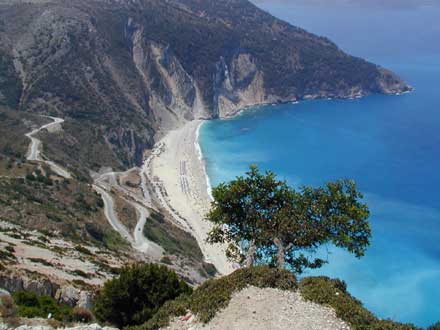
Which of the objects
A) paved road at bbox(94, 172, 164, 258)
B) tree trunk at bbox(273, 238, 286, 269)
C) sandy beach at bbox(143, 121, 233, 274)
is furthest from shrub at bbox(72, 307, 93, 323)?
sandy beach at bbox(143, 121, 233, 274)

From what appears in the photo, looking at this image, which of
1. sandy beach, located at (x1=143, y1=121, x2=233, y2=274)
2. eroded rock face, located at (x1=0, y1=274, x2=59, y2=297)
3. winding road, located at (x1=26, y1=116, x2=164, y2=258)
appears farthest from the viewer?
sandy beach, located at (x1=143, y1=121, x2=233, y2=274)

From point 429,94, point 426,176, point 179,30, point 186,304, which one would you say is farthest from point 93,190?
point 429,94

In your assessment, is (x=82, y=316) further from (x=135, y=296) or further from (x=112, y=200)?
(x=112, y=200)

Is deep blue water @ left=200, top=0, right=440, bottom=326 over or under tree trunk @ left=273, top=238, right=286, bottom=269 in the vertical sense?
under

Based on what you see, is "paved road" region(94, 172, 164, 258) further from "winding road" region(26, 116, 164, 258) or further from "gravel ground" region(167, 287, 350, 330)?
"gravel ground" region(167, 287, 350, 330)

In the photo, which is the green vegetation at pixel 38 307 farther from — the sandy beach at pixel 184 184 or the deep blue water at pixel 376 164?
the sandy beach at pixel 184 184

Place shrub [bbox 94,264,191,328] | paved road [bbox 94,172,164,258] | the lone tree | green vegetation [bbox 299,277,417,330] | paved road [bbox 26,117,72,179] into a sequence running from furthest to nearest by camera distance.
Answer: paved road [bbox 26,117,72,179] < paved road [bbox 94,172,164,258] < the lone tree < shrub [bbox 94,264,191,328] < green vegetation [bbox 299,277,417,330]

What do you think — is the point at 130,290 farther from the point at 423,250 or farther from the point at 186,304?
the point at 423,250
